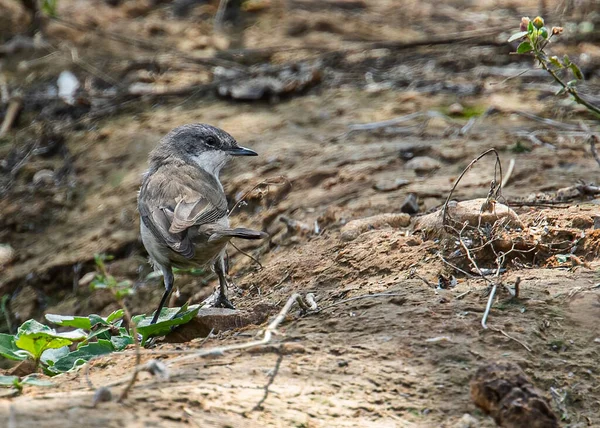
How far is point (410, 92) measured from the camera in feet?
29.0

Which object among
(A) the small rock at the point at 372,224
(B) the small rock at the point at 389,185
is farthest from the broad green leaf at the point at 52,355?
(B) the small rock at the point at 389,185

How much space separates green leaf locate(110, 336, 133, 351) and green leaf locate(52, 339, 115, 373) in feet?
0.13

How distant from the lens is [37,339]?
438cm

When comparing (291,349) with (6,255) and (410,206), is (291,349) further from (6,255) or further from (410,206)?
(6,255)

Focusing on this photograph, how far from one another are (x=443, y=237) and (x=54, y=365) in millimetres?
2334

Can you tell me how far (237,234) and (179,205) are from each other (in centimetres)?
82

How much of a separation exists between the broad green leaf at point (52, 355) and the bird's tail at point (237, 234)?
1.15m

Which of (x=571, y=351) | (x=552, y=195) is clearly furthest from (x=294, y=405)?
(x=552, y=195)

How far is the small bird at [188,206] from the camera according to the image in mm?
5332

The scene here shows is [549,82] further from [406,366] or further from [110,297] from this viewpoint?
[406,366]

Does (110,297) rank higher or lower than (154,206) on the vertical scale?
lower

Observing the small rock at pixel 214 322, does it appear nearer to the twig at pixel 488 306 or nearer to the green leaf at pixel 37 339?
the green leaf at pixel 37 339

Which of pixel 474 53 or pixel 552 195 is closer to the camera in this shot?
pixel 552 195

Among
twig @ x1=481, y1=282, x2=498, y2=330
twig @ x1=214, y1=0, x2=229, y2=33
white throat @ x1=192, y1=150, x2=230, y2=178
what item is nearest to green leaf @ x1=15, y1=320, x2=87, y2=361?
twig @ x1=481, y1=282, x2=498, y2=330
